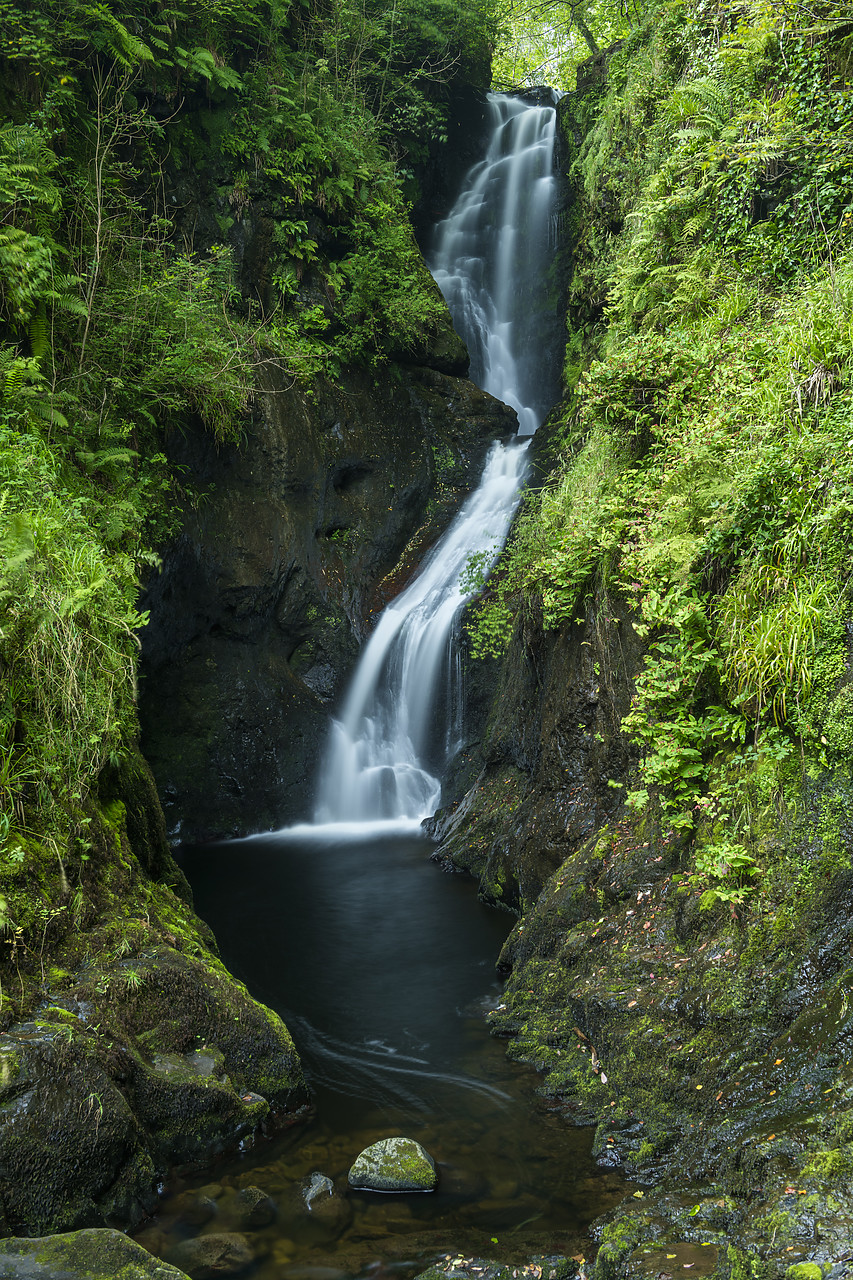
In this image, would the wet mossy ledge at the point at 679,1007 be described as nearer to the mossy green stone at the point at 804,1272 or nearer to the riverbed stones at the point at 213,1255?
the mossy green stone at the point at 804,1272

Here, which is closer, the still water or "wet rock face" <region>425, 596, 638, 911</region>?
the still water

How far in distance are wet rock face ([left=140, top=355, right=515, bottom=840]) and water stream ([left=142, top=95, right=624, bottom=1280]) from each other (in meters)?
0.56

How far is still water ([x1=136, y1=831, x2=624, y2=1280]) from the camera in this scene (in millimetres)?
3984

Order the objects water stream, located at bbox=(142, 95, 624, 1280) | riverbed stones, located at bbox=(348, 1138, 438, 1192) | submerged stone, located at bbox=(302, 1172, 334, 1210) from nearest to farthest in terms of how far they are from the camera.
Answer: water stream, located at bbox=(142, 95, 624, 1280), submerged stone, located at bbox=(302, 1172, 334, 1210), riverbed stones, located at bbox=(348, 1138, 438, 1192)

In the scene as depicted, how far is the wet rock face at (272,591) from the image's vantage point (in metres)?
12.0

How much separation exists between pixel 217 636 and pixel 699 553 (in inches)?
346

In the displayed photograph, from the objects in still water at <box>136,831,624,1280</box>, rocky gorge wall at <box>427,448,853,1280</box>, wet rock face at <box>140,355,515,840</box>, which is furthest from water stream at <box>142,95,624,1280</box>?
wet rock face at <box>140,355,515,840</box>

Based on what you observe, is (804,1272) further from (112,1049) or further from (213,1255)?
(112,1049)

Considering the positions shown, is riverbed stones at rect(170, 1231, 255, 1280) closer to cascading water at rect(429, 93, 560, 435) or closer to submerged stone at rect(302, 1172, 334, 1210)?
submerged stone at rect(302, 1172, 334, 1210)

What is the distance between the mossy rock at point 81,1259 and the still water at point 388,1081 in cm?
68

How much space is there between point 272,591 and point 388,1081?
8281 millimetres

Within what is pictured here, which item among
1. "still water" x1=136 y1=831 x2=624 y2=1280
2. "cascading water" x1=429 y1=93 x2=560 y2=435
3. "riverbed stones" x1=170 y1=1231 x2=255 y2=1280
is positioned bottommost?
"still water" x1=136 y1=831 x2=624 y2=1280

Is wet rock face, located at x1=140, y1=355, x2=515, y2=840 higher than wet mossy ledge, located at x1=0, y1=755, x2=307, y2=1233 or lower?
higher

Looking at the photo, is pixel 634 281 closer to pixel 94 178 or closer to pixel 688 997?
pixel 688 997
